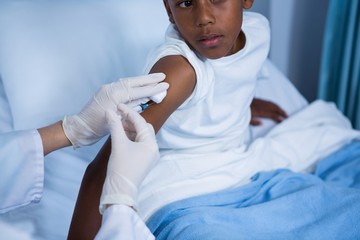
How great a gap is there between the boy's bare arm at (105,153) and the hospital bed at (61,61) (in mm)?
224

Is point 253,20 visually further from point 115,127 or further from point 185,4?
point 115,127

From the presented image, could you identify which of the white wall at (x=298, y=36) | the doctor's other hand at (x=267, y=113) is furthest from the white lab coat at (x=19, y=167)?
the white wall at (x=298, y=36)

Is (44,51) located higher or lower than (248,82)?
higher

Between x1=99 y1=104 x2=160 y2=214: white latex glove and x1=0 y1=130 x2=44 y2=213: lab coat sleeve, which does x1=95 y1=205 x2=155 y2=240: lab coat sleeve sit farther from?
x1=0 y1=130 x2=44 y2=213: lab coat sleeve

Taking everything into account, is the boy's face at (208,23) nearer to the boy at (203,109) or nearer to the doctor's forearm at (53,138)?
the boy at (203,109)

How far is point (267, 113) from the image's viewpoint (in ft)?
4.99

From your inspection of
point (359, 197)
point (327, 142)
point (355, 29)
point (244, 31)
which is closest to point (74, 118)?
point (244, 31)

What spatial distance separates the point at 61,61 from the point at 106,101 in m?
0.47

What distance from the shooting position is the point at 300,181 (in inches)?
43.7

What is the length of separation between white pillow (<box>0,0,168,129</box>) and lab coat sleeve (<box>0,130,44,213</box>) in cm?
34

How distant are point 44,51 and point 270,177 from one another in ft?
2.64

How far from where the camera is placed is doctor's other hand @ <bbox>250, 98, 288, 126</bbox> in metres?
1.51

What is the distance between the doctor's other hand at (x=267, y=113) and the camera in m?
1.51

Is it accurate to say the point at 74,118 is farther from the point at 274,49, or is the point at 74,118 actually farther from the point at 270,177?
the point at 274,49
